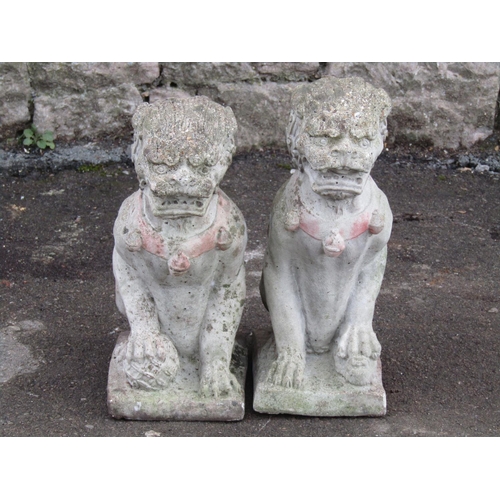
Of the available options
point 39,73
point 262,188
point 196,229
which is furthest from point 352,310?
point 39,73

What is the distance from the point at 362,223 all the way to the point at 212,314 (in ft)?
2.58

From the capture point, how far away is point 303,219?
4.25m

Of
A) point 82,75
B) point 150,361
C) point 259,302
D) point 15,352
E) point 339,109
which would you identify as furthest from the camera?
point 82,75

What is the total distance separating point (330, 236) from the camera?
4199 mm

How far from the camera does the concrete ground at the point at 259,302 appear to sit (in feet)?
14.7

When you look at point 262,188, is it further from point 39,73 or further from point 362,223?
point 362,223

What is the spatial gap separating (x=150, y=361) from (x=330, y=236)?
0.95 m

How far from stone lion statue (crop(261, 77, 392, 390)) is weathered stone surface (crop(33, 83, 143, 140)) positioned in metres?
3.00

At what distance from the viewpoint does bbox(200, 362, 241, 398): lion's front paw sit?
445 cm

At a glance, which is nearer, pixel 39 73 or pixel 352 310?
pixel 352 310

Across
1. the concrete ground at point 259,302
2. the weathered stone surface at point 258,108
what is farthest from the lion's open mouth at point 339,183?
the weathered stone surface at point 258,108

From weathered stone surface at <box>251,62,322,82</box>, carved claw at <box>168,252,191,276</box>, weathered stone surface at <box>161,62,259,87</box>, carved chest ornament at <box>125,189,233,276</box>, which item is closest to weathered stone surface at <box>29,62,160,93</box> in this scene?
weathered stone surface at <box>161,62,259,87</box>

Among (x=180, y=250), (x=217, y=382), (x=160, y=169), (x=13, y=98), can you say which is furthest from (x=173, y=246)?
(x=13, y=98)

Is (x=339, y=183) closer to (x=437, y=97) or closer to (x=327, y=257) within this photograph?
(x=327, y=257)
